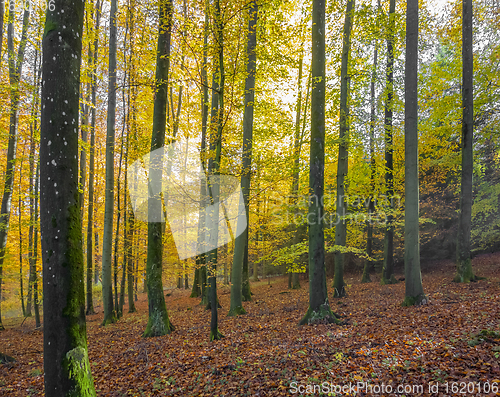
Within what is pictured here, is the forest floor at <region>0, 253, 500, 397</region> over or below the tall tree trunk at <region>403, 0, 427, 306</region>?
below

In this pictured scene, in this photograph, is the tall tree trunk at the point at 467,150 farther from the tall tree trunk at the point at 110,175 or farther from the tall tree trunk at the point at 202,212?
the tall tree trunk at the point at 110,175

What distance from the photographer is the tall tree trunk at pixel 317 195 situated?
23.3ft

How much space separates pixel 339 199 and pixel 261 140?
445 cm

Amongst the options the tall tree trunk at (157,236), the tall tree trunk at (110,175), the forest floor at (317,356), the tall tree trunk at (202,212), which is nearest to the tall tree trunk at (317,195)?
the forest floor at (317,356)

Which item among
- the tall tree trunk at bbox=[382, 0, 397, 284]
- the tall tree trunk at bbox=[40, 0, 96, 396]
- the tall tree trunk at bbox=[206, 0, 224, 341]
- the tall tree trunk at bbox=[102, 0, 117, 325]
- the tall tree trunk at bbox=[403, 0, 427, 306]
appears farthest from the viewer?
the tall tree trunk at bbox=[382, 0, 397, 284]

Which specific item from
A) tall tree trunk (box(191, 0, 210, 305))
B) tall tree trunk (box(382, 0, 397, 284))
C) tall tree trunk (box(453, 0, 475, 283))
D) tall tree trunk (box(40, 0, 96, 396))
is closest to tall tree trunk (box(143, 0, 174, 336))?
tall tree trunk (box(191, 0, 210, 305))

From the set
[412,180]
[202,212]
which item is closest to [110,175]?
[202,212]

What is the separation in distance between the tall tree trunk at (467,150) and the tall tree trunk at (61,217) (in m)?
11.4

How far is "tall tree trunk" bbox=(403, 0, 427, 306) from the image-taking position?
7.66 meters

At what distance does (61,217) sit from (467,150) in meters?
12.0

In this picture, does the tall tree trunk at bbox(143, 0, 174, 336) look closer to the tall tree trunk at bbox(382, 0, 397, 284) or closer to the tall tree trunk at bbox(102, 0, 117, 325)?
the tall tree trunk at bbox(102, 0, 117, 325)

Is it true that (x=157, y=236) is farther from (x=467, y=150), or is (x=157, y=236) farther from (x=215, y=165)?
(x=467, y=150)

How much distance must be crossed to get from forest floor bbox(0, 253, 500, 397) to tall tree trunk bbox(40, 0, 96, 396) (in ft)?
5.97

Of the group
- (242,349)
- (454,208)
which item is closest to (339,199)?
(242,349)
